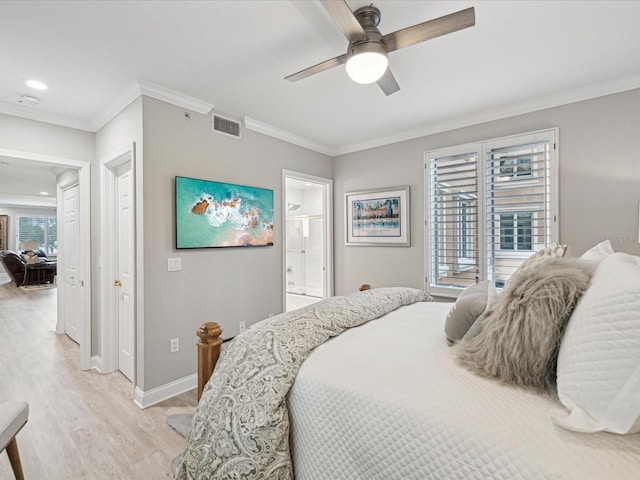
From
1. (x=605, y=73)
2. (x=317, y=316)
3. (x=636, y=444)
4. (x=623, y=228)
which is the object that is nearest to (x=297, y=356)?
(x=317, y=316)

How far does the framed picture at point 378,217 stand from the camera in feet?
12.4

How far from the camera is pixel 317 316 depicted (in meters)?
1.54

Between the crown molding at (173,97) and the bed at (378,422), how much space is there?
2212 millimetres

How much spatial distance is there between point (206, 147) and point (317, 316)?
86.1 inches

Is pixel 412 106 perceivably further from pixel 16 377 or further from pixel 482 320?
pixel 16 377

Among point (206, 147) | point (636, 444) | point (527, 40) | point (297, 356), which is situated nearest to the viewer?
point (636, 444)

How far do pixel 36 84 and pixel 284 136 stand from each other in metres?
2.21

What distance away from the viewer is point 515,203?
3.05 meters

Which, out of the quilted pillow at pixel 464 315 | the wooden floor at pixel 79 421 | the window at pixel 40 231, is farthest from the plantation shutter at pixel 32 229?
the quilted pillow at pixel 464 315

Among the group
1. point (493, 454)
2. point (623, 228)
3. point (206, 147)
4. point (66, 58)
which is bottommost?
point (493, 454)

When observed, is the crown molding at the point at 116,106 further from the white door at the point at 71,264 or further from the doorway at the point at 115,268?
the white door at the point at 71,264

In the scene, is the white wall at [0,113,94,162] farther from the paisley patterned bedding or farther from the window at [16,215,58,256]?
the window at [16,215,58,256]

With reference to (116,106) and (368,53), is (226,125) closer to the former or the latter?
(116,106)

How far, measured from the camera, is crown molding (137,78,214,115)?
2508 mm
